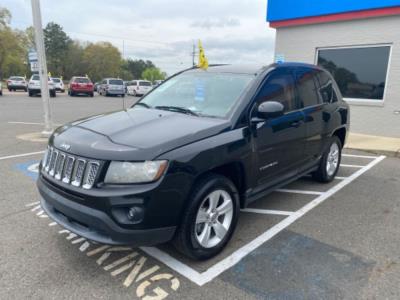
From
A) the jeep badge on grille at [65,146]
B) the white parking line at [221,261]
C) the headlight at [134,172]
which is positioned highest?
the jeep badge on grille at [65,146]

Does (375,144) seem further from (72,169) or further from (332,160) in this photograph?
(72,169)

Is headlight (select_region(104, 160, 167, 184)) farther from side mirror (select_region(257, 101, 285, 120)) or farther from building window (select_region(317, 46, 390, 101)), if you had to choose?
building window (select_region(317, 46, 390, 101))

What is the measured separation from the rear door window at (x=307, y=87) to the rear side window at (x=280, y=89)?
19cm

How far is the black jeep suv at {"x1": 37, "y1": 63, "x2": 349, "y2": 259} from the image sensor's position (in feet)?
8.39

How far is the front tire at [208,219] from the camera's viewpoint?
280cm

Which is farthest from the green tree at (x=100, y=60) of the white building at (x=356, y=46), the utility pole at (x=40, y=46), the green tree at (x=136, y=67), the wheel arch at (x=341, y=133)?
the wheel arch at (x=341, y=133)

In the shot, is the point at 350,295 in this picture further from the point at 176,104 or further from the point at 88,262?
the point at 176,104

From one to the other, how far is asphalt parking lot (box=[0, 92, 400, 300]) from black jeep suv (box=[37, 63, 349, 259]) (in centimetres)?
32

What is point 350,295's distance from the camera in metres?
2.63

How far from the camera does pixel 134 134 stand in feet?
9.43

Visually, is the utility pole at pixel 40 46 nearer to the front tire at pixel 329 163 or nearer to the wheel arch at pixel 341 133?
the front tire at pixel 329 163

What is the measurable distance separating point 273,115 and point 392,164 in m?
4.69

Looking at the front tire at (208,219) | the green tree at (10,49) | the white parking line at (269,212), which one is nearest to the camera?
the front tire at (208,219)

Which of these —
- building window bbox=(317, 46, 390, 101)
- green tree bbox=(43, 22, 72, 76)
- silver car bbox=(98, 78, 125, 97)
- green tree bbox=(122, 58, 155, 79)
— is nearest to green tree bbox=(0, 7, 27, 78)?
green tree bbox=(43, 22, 72, 76)
